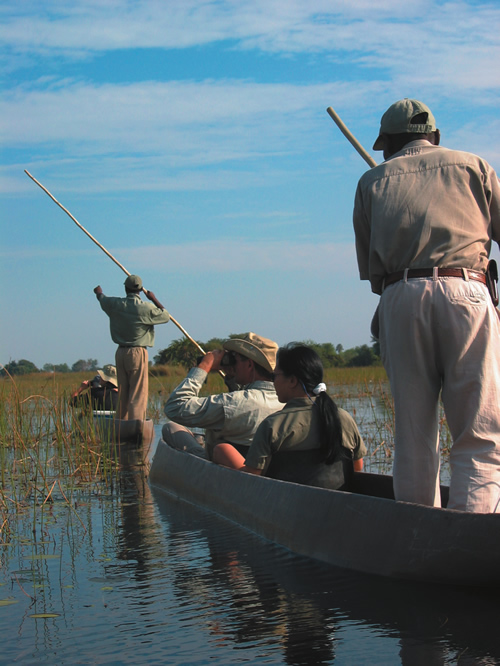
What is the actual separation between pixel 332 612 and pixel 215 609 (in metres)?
0.49

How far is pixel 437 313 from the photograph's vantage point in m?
3.25

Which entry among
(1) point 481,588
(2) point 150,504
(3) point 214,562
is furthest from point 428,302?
(2) point 150,504


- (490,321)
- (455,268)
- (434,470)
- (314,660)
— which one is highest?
(455,268)

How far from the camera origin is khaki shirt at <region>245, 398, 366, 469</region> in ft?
14.5

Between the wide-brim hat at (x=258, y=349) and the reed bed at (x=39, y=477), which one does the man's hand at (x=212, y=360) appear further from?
the reed bed at (x=39, y=477)

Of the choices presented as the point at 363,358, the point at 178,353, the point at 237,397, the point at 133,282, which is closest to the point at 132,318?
the point at 133,282

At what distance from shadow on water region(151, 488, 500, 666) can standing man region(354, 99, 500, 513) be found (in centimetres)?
39

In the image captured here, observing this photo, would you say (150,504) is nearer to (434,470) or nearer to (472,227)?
(434,470)

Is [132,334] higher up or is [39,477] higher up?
[132,334]

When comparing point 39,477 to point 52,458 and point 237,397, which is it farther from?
point 237,397

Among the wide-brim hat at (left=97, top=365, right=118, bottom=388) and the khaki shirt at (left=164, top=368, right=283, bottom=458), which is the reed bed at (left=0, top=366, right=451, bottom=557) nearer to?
the khaki shirt at (left=164, top=368, right=283, bottom=458)

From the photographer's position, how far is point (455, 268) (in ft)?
10.7

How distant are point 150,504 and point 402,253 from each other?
351 centimetres

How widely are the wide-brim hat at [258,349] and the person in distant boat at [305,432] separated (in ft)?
2.06
